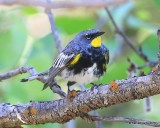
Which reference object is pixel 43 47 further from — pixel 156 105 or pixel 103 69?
pixel 156 105

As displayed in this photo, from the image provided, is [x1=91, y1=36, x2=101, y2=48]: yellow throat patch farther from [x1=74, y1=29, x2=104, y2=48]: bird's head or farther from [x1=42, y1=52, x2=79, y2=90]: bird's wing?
[x1=42, y1=52, x2=79, y2=90]: bird's wing

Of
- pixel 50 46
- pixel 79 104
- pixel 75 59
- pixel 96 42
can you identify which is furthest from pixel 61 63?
pixel 50 46

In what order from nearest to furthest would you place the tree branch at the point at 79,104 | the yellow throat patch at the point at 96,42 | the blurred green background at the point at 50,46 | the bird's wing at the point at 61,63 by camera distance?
the tree branch at the point at 79,104, the bird's wing at the point at 61,63, the yellow throat patch at the point at 96,42, the blurred green background at the point at 50,46

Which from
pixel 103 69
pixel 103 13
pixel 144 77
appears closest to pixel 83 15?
pixel 103 13

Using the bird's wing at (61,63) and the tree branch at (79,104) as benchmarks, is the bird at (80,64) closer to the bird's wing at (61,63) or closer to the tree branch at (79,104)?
the bird's wing at (61,63)

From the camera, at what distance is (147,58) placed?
8.75 feet

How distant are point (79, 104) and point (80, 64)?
38 cm

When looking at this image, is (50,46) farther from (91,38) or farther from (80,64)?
(80,64)

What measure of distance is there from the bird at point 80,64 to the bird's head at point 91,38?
0.10 ft

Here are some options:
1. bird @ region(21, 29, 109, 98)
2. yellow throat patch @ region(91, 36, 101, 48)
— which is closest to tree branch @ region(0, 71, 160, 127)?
bird @ region(21, 29, 109, 98)

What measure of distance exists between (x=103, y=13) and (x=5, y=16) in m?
0.65

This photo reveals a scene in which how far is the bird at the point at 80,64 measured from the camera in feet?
6.78

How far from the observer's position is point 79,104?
5.60 ft

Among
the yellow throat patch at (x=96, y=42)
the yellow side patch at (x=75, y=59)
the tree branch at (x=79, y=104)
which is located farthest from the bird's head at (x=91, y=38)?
the tree branch at (x=79, y=104)
